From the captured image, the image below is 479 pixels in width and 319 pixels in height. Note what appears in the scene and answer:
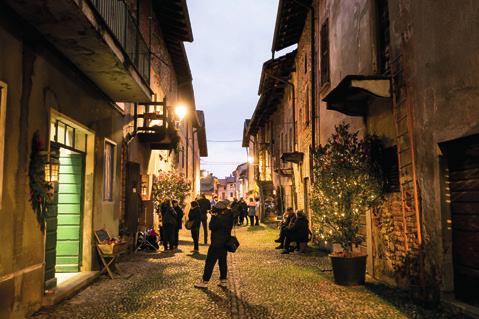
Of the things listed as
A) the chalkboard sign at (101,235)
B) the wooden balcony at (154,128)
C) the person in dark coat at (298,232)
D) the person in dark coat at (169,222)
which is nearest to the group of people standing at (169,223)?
the person in dark coat at (169,222)

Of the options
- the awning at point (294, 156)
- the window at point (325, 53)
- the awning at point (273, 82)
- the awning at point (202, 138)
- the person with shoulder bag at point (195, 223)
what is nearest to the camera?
the window at point (325, 53)

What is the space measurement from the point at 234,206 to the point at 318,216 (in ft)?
58.9

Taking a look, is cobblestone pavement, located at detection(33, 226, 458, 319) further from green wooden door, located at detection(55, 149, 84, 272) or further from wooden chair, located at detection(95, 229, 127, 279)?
green wooden door, located at detection(55, 149, 84, 272)

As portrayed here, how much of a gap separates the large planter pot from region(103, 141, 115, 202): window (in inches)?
217

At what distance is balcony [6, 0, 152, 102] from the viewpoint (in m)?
5.81

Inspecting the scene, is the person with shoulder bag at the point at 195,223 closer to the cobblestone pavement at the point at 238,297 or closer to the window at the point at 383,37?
the cobblestone pavement at the point at 238,297

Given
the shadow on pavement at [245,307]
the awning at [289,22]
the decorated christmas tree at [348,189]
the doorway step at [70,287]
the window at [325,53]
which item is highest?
the awning at [289,22]

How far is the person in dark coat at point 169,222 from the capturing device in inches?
534

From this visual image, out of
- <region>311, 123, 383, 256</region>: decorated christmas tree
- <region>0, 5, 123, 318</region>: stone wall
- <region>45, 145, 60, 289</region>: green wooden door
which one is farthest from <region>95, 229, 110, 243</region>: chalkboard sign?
<region>311, 123, 383, 256</region>: decorated christmas tree

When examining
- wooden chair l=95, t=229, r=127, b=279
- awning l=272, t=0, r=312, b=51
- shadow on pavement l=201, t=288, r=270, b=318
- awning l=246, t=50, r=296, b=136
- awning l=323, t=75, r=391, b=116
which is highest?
awning l=272, t=0, r=312, b=51

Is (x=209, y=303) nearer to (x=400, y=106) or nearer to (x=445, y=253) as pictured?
(x=445, y=253)

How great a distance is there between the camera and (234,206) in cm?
2686

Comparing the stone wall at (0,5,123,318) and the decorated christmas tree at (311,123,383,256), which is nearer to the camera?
the stone wall at (0,5,123,318)

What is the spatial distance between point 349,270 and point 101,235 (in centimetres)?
507
